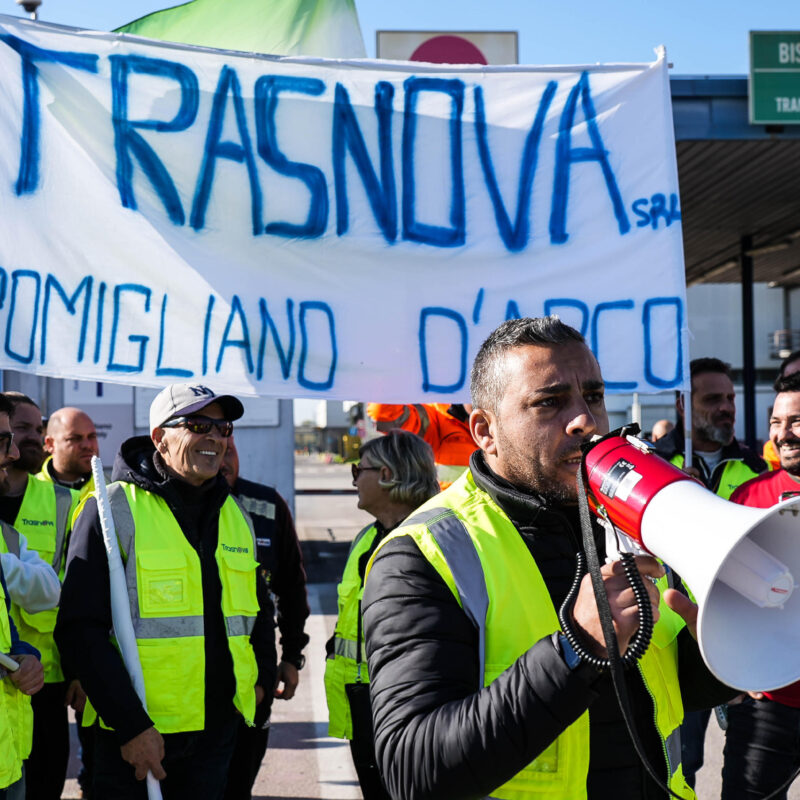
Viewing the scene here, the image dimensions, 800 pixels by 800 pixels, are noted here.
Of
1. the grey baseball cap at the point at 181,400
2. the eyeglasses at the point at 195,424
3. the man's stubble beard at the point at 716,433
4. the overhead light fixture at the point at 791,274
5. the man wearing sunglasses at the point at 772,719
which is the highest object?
the overhead light fixture at the point at 791,274

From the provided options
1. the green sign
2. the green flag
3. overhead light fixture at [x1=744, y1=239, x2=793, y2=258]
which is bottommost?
the green flag

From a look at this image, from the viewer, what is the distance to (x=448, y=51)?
14078mm

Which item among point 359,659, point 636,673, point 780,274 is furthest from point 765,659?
point 780,274

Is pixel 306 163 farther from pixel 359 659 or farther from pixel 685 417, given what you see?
pixel 359 659

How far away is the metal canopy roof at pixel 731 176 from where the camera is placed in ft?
33.7

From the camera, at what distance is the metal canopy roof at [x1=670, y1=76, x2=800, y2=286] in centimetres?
1027

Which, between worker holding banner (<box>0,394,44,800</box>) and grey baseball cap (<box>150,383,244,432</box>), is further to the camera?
grey baseball cap (<box>150,383,244,432</box>)

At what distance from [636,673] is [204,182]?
7.65ft

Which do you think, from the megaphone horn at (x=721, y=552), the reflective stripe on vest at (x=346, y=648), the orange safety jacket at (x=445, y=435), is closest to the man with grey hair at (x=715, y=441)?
the orange safety jacket at (x=445, y=435)

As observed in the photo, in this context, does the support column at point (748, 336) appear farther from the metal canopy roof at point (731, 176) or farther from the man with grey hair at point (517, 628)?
the man with grey hair at point (517, 628)

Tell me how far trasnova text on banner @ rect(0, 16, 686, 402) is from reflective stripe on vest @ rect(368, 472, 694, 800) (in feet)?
5.05

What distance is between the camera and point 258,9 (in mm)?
3760

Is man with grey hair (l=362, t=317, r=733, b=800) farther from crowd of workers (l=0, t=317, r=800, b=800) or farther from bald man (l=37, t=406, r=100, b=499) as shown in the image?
bald man (l=37, t=406, r=100, b=499)

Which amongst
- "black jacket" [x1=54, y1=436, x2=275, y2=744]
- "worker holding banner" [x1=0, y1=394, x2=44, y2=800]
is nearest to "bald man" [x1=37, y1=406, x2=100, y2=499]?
"black jacket" [x1=54, y1=436, x2=275, y2=744]
